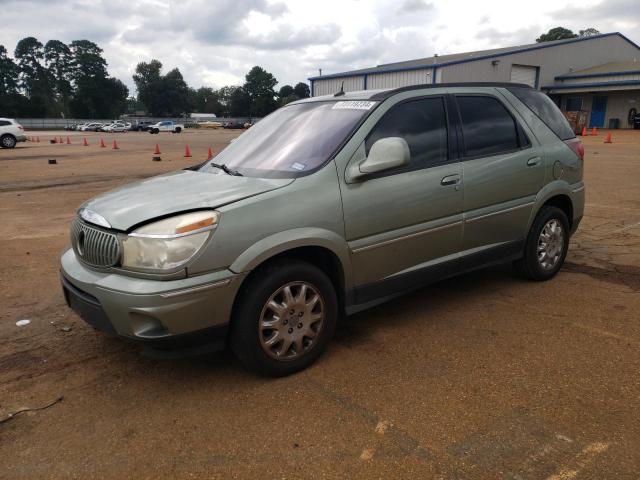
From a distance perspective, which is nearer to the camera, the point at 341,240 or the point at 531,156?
the point at 341,240

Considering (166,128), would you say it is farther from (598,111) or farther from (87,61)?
(87,61)

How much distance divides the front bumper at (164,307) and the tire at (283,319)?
0.39 feet

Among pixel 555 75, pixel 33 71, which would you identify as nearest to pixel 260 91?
pixel 33 71

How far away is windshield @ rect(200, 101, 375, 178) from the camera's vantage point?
3.45m

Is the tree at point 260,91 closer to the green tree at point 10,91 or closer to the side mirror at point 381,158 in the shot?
the green tree at point 10,91

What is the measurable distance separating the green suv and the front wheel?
91.6 feet

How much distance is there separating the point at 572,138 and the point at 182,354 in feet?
13.9

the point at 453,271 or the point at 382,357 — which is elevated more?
the point at 453,271

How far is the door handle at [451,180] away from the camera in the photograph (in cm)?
380

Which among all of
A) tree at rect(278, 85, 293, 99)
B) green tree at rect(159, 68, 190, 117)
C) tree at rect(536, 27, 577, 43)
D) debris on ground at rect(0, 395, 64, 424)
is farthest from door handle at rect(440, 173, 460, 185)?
tree at rect(278, 85, 293, 99)

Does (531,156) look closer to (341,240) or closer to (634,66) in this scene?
(341,240)

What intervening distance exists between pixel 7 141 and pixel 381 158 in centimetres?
2960

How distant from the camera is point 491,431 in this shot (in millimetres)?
2604

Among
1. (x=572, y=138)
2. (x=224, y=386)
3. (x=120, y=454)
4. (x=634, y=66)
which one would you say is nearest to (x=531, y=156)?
(x=572, y=138)
